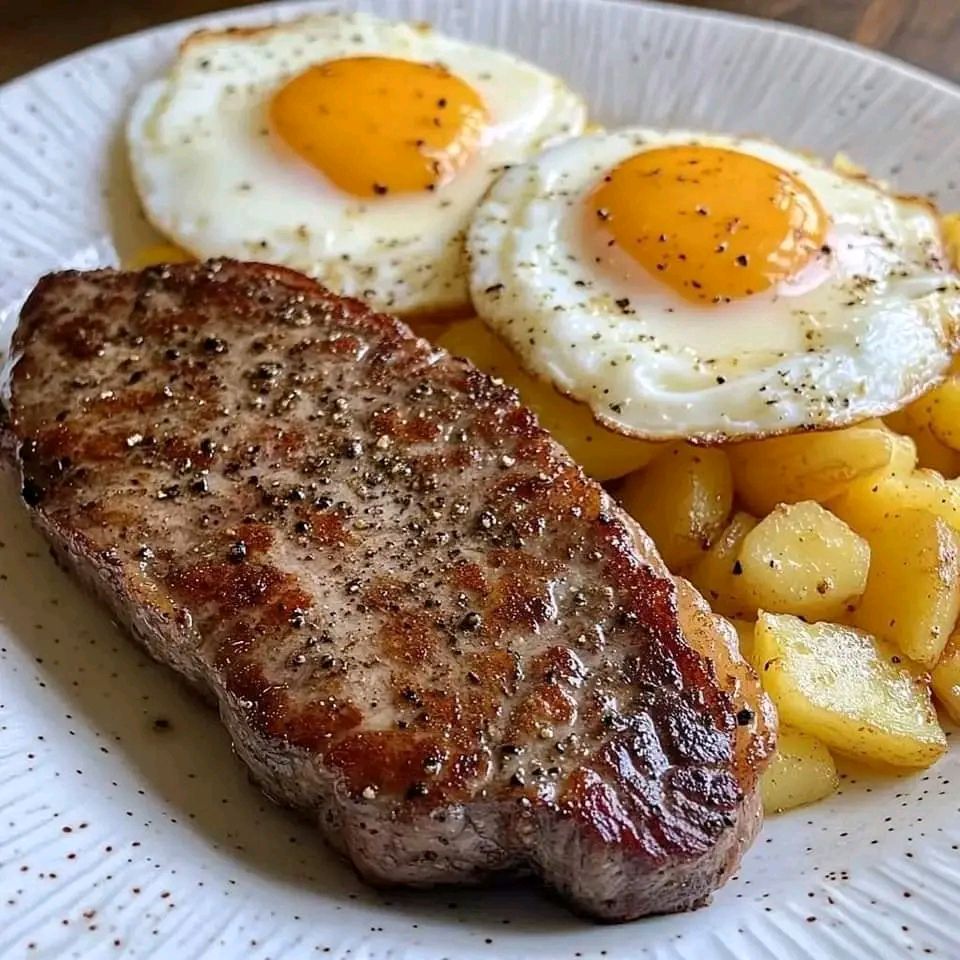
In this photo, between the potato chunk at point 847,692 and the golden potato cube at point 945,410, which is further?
the golden potato cube at point 945,410

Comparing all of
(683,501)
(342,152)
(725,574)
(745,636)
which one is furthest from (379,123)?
(745,636)

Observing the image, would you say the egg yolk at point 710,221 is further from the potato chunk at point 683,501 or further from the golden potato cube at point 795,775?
the golden potato cube at point 795,775

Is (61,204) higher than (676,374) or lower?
lower

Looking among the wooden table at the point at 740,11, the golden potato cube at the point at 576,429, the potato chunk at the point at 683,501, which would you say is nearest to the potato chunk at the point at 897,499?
the potato chunk at the point at 683,501

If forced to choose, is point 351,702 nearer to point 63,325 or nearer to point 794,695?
point 794,695

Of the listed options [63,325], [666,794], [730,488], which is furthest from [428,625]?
[63,325]

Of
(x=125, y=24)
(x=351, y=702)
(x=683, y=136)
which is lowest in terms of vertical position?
(x=125, y=24)
